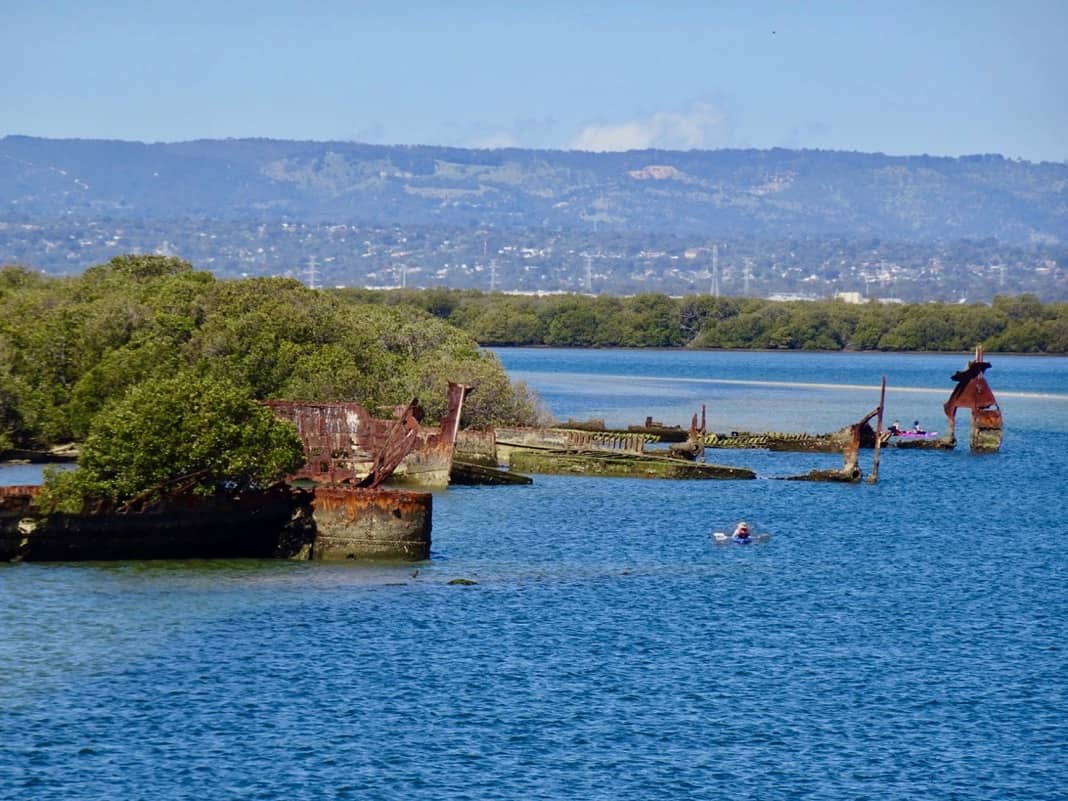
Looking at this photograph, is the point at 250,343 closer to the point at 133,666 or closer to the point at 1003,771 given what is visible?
the point at 133,666

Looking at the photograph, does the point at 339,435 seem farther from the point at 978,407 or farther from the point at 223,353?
the point at 978,407

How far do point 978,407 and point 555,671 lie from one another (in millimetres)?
66656

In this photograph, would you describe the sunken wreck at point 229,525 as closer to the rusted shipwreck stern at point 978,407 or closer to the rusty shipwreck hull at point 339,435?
the rusty shipwreck hull at point 339,435

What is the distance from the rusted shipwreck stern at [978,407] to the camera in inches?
3831

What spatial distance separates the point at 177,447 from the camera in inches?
1891

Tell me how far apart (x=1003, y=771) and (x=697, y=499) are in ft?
134

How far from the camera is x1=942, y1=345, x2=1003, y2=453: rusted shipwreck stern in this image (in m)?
97.3

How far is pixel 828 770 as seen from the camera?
31.6 meters

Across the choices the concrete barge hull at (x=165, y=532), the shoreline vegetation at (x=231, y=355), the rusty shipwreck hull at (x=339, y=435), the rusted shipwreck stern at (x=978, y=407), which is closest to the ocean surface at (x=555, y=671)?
the concrete barge hull at (x=165, y=532)

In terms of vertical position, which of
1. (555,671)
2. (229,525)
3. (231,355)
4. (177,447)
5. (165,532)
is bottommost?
(555,671)

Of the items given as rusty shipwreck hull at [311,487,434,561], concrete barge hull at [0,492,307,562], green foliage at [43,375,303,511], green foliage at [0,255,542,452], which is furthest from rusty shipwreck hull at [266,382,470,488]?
green foliage at [0,255,542,452]

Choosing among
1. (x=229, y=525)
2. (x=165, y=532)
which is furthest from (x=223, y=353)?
(x=165, y=532)

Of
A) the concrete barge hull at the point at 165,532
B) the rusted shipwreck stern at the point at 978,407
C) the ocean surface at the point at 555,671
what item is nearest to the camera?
the ocean surface at the point at 555,671

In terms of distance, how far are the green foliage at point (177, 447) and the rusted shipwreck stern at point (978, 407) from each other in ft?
178
